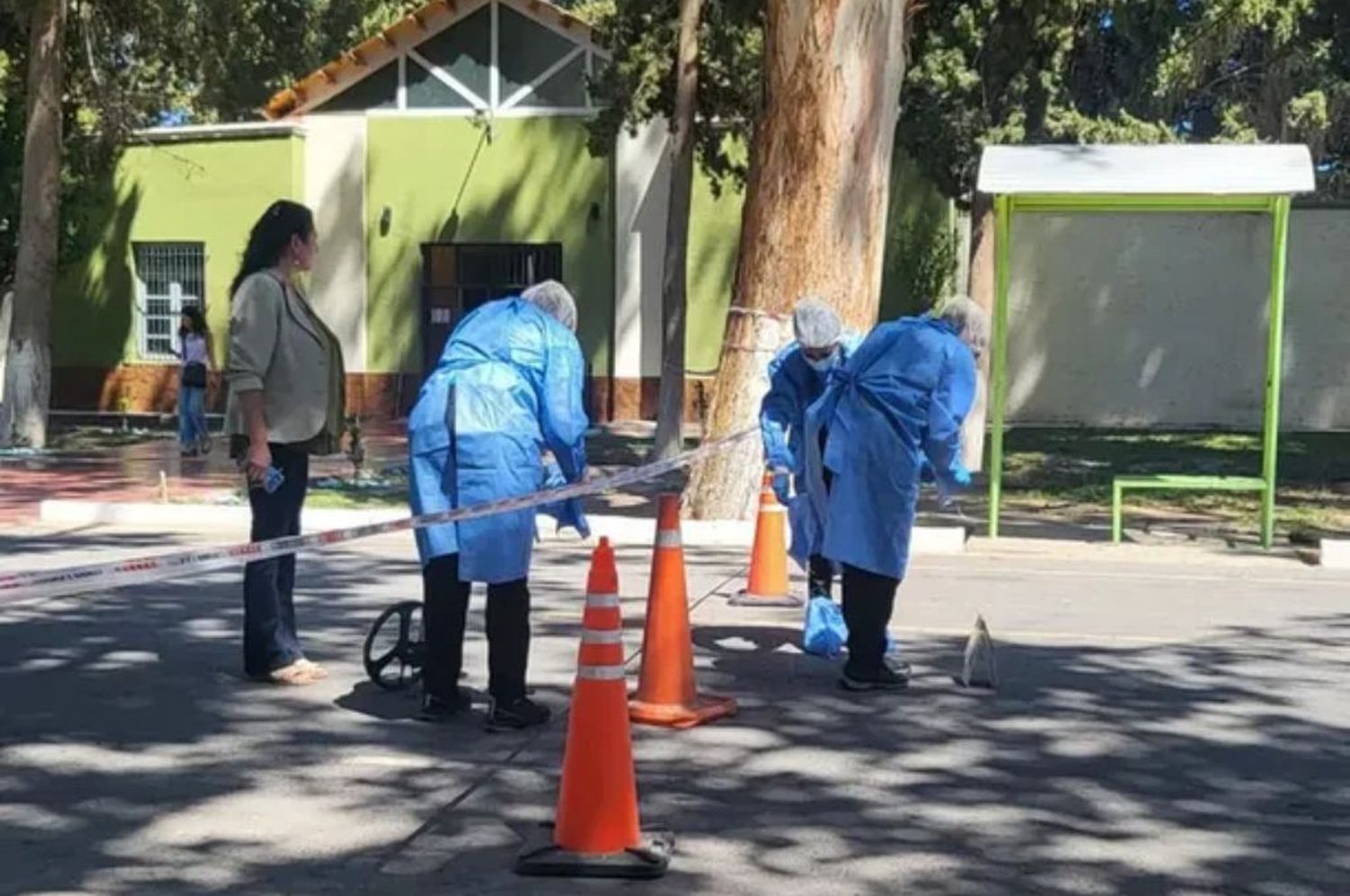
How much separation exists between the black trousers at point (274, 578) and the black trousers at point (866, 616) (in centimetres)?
232

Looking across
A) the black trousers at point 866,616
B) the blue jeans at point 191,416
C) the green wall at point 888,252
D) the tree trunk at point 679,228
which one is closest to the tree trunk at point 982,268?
the tree trunk at point 679,228

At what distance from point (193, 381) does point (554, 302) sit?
53.7 ft

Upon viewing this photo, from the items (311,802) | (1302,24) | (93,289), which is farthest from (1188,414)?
(311,802)

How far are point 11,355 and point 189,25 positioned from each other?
529 centimetres

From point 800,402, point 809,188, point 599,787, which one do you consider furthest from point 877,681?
point 809,188

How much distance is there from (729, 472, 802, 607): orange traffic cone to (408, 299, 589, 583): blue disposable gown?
11.1 feet

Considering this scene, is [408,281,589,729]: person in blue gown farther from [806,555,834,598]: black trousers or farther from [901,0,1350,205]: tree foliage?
[901,0,1350,205]: tree foliage

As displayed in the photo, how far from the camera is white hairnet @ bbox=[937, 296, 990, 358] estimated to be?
771cm

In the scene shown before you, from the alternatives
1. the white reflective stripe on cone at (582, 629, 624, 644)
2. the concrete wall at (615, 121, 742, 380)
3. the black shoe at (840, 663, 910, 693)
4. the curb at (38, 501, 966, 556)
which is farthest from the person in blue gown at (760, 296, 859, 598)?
the concrete wall at (615, 121, 742, 380)

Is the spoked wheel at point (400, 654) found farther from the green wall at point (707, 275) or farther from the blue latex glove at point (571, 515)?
the green wall at point (707, 275)

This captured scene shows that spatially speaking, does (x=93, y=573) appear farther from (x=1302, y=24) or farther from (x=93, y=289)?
(x=93, y=289)

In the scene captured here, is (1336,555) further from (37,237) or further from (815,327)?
(37,237)

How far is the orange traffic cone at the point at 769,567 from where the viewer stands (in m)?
9.92

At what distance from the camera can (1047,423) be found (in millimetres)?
28672
